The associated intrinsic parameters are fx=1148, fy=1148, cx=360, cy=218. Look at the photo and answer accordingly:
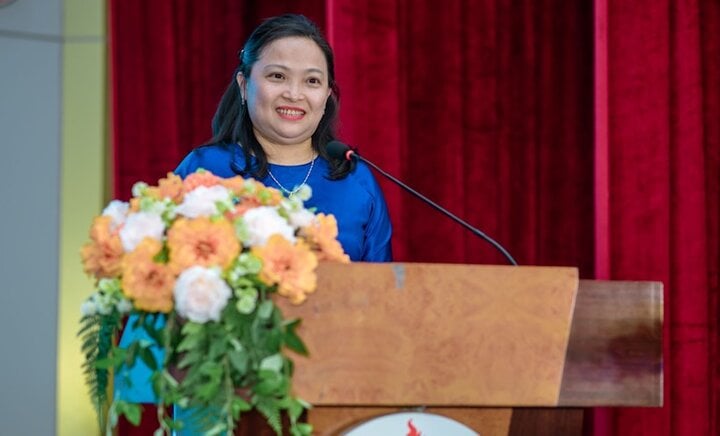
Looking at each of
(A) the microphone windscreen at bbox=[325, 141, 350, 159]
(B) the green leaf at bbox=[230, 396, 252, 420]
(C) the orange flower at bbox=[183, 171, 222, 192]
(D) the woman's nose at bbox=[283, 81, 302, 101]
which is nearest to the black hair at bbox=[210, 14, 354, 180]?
(D) the woman's nose at bbox=[283, 81, 302, 101]

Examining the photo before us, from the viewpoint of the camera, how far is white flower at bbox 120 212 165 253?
1554 millimetres

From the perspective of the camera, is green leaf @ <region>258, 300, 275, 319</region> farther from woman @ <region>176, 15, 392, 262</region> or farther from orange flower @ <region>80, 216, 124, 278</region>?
woman @ <region>176, 15, 392, 262</region>

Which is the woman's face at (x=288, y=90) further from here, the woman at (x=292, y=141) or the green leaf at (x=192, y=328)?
the green leaf at (x=192, y=328)

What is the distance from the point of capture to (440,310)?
5.23 ft

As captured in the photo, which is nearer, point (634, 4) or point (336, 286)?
point (336, 286)

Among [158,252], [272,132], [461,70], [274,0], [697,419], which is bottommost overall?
[697,419]

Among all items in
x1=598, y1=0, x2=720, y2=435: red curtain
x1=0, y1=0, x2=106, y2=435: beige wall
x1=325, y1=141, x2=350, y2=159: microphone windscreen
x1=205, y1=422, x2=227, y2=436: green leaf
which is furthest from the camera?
x1=0, y1=0, x2=106, y2=435: beige wall

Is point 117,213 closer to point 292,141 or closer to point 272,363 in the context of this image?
point 272,363

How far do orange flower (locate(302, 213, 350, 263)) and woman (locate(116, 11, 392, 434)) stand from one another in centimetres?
62

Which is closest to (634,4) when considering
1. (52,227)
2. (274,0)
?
(274,0)

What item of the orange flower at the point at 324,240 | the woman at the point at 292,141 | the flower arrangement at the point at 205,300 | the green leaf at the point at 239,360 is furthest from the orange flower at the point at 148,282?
the woman at the point at 292,141

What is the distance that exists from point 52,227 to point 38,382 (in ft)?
1.63

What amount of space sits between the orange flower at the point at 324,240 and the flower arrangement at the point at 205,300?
1.3 inches

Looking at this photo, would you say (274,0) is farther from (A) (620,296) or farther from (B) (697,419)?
(A) (620,296)
